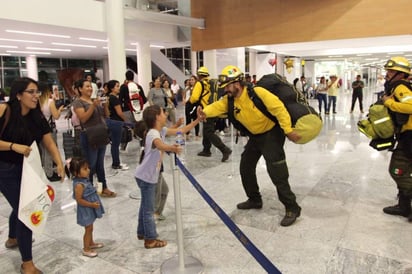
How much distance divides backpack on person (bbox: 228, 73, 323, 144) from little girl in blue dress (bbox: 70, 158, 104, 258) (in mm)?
1557

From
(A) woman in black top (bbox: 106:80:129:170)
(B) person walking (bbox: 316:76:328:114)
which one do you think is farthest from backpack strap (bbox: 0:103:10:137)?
(B) person walking (bbox: 316:76:328:114)

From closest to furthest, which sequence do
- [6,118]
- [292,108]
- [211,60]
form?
[6,118] → [292,108] → [211,60]

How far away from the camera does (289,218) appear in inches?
138

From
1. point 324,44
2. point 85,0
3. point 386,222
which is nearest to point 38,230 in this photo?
point 386,222

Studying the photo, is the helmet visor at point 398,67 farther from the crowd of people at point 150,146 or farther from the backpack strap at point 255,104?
the backpack strap at point 255,104

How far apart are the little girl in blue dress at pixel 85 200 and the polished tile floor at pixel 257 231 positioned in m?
0.16

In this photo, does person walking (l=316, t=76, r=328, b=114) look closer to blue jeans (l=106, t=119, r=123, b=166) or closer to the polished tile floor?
the polished tile floor

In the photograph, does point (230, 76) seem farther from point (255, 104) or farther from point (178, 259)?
point (178, 259)

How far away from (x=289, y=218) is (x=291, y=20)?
9.06m

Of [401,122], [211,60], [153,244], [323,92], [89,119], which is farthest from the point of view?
[211,60]

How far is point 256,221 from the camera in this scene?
3.61 metres

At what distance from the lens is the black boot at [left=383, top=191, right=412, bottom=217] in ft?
11.7

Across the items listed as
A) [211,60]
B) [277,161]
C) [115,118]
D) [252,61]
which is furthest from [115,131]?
[252,61]

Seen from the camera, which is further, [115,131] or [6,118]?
[115,131]
